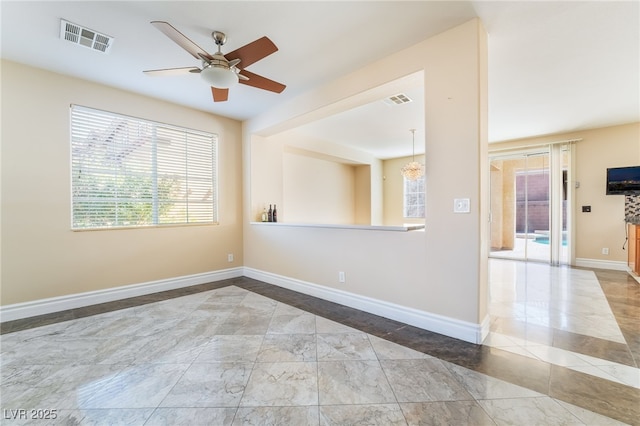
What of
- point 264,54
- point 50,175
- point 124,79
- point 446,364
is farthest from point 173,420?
point 124,79

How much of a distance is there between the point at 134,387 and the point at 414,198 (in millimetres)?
7382

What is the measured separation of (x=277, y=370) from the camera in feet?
6.23

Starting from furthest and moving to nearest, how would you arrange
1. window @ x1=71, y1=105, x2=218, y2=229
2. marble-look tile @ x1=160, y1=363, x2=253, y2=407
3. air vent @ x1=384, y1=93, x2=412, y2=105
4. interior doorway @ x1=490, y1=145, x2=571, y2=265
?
interior doorway @ x1=490, y1=145, x2=571, y2=265
air vent @ x1=384, y1=93, x2=412, y2=105
window @ x1=71, y1=105, x2=218, y2=229
marble-look tile @ x1=160, y1=363, x2=253, y2=407

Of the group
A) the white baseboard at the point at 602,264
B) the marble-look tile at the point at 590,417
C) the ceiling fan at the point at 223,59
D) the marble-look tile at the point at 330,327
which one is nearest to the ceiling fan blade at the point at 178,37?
the ceiling fan at the point at 223,59

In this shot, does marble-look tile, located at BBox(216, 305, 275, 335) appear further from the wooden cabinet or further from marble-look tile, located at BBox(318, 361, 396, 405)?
the wooden cabinet

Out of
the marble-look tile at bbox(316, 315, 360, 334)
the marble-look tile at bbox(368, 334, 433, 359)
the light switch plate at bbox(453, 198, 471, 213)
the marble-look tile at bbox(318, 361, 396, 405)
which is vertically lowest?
the marble-look tile at bbox(316, 315, 360, 334)

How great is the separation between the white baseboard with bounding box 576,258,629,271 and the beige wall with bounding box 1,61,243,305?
7.55 metres

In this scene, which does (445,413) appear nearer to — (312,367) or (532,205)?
(312,367)

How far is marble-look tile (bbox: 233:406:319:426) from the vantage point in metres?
1.43

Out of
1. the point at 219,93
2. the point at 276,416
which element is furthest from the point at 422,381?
the point at 219,93

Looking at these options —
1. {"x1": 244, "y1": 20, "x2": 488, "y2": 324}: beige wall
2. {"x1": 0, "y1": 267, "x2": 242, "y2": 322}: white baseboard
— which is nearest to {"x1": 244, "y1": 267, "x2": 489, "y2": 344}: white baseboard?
{"x1": 244, "y1": 20, "x2": 488, "y2": 324}: beige wall

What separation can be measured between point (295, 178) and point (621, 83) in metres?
5.23

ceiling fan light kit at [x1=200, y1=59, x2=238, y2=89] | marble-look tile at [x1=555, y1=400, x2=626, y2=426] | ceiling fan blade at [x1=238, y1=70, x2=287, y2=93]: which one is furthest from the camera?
ceiling fan blade at [x1=238, y1=70, x2=287, y2=93]

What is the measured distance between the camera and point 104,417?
1472 mm
